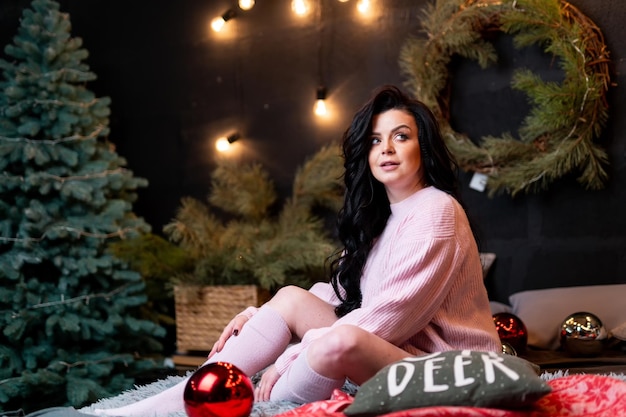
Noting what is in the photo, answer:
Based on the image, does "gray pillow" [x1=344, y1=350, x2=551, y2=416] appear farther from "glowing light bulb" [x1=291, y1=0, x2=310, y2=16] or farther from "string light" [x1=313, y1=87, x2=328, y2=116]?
Result: "glowing light bulb" [x1=291, y1=0, x2=310, y2=16]

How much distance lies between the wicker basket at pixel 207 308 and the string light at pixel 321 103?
2.93 feet

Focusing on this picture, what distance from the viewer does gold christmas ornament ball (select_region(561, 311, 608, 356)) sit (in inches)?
97.8

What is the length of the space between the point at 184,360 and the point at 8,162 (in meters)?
1.05

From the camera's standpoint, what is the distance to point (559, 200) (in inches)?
117

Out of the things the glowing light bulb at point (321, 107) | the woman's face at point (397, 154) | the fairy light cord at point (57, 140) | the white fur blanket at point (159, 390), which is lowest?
the white fur blanket at point (159, 390)

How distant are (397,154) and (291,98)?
5.68 feet

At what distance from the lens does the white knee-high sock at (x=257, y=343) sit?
1.93 metres

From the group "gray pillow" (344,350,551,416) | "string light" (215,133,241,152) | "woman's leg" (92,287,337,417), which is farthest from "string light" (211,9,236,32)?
"gray pillow" (344,350,551,416)

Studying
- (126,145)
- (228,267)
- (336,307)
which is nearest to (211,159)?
(126,145)

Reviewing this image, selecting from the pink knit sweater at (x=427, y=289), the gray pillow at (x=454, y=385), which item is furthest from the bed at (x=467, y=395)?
the pink knit sweater at (x=427, y=289)

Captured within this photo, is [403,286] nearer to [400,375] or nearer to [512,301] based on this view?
[400,375]

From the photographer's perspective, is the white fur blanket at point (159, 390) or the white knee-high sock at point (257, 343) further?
the white knee-high sock at point (257, 343)

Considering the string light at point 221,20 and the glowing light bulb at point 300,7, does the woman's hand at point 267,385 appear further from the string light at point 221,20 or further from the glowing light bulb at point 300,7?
the string light at point 221,20

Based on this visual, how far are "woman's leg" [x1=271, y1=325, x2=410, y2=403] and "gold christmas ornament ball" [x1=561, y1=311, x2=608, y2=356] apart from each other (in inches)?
39.2
